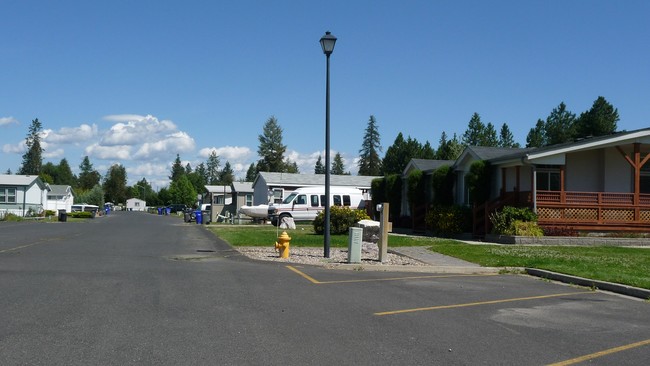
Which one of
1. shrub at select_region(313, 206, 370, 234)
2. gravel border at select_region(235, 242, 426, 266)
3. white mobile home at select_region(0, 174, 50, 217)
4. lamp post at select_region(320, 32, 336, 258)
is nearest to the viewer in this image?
gravel border at select_region(235, 242, 426, 266)

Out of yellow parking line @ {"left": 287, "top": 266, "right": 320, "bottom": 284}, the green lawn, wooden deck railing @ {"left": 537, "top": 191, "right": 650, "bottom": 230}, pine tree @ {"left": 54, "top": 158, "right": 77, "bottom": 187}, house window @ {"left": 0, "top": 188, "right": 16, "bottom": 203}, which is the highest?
pine tree @ {"left": 54, "top": 158, "right": 77, "bottom": 187}

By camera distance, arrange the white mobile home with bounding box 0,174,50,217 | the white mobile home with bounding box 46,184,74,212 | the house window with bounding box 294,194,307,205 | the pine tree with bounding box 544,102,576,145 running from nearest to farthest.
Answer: the house window with bounding box 294,194,307,205, the white mobile home with bounding box 0,174,50,217, the pine tree with bounding box 544,102,576,145, the white mobile home with bounding box 46,184,74,212

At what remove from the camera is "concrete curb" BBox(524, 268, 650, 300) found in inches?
452

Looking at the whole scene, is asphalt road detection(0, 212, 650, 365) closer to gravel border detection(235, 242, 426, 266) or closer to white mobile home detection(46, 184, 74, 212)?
gravel border detection(235, 242, 426, 266)

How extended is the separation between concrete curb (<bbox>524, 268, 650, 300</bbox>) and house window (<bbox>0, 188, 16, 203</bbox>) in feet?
211

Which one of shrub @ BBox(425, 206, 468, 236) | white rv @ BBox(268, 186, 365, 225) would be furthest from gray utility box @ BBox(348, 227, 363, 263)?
white rv @ BBox(268, 186, 365, 225)

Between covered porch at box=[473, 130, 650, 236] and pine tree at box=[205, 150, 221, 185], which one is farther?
pine tree at box=[205, 150, 221, 185]

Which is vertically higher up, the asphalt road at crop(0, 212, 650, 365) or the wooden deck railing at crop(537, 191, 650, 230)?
the wooden deck railing at crop(537, 191, 650, 230)

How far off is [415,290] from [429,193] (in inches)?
867

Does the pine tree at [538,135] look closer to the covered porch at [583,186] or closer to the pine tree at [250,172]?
the covered porch at [583,186]

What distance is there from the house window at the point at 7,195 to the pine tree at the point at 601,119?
61.7 meters

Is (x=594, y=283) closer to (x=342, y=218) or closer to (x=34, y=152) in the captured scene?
(x=342, y=218)

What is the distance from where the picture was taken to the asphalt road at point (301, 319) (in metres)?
6.79

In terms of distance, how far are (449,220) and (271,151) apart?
83.6 m
